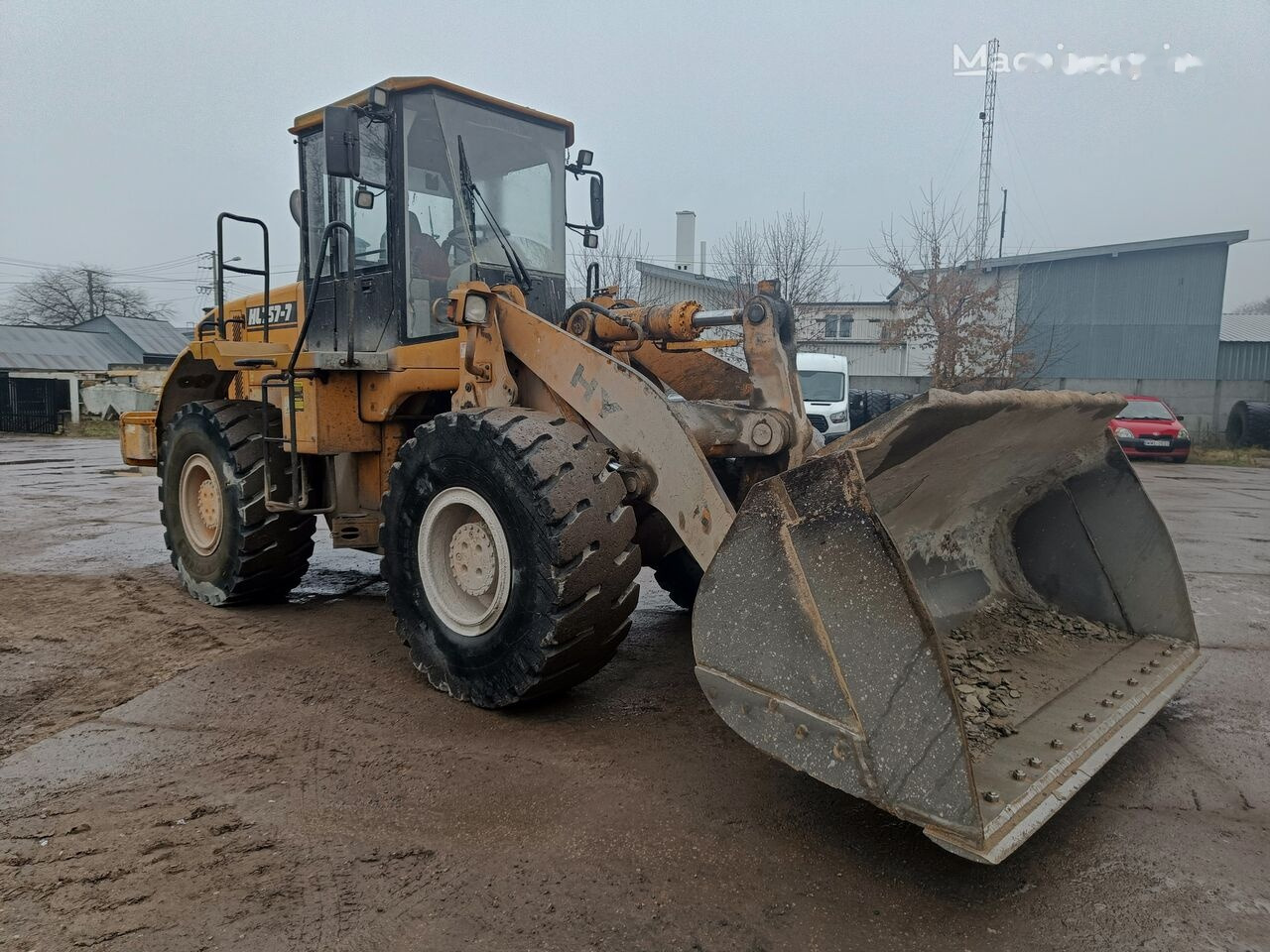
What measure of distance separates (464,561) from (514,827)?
4.40 ft

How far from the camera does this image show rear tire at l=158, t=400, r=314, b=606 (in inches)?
210

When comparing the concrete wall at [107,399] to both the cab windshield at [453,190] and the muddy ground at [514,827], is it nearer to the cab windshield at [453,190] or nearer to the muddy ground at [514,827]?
the muddy ground at [514,827]

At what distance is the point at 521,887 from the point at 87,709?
253 centimetres

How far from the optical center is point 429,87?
15.3 feet

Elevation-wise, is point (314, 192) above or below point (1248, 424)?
above

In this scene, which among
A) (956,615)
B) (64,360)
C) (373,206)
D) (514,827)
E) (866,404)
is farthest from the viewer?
(64,360)

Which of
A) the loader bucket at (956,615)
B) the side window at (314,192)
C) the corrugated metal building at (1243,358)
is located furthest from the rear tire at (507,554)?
the corrugated metal building at (1243,358)

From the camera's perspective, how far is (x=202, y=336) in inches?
268

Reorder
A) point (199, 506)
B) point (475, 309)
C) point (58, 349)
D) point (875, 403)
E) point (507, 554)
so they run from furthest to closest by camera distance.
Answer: point (58, 349), point (875, 403), point (199, 506), point (475, 309), point (507, 554)

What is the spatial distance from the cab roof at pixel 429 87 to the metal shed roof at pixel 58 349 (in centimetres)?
3997

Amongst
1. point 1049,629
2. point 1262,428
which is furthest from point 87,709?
point 1262,428

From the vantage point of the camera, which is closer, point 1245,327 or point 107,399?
point 107,399

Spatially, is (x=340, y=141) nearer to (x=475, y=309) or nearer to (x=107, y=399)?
(x=475, y=309)

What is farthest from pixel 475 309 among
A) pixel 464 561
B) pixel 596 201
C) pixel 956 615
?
pixel 956 615
